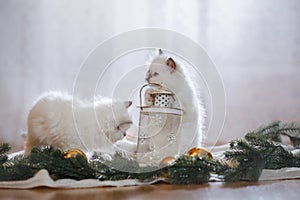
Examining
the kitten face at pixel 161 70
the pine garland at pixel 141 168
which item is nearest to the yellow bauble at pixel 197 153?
the pine garland at pixel 141 168

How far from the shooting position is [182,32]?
1.99m

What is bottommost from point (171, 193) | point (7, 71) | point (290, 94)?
point (171, 193)

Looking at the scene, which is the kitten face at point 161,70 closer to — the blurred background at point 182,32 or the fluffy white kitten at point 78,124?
the fluffy white kitten at point 78,124

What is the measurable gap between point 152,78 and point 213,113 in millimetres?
317

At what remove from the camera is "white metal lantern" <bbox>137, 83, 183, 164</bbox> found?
93 centimetres

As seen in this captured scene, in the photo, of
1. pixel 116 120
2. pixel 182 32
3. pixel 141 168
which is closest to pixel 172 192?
pixel 141 168

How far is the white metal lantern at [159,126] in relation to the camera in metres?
0.93

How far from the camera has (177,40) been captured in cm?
190

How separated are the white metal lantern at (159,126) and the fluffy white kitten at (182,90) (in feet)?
0.06

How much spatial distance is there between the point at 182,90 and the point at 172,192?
0.30 m

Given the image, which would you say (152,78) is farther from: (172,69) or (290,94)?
(290,94)

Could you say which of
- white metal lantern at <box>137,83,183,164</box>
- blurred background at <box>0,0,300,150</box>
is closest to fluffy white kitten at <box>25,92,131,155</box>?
white metal lantern at <box>137,83,183,164</box>

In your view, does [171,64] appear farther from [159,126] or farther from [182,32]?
[182,32]

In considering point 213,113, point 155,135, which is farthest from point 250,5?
point 155,135
